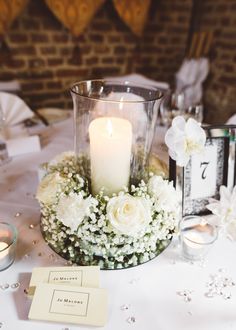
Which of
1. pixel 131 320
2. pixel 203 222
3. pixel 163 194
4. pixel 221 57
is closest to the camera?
pixel 131 320

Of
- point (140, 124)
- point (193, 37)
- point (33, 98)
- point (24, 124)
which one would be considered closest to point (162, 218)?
point (140, 124)

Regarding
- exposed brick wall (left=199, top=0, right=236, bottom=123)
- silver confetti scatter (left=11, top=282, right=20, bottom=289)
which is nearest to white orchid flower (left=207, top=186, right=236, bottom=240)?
silver confetti scatter (left=11, top=282, right=20, bottom=289)

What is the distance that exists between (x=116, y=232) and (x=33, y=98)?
1981mm

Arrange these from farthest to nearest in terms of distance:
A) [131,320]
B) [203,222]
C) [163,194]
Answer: [203,222]
[163,194]
[131,320]

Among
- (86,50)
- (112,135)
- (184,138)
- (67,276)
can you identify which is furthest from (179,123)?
(86,50)

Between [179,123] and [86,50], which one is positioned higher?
[86,50]

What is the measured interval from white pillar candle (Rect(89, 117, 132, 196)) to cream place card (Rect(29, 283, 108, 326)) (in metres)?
0.23

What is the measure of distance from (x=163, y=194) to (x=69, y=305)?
296 millimetres

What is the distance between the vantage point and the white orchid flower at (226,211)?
2.53 ft

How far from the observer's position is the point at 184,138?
2.43 feet

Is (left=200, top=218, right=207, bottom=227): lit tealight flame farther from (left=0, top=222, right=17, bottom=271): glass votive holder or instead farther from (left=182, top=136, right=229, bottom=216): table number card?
(left=0, top=222, right=17, bottom=271): glass votive holder

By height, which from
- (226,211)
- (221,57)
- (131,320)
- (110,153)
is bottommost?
(131,320)

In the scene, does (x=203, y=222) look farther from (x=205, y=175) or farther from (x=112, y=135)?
(x=112, y=135)

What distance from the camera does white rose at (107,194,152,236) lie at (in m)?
0.67
